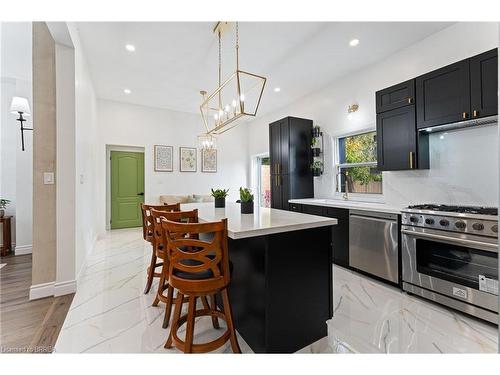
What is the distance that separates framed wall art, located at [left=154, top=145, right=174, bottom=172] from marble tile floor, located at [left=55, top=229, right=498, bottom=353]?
3651 mm

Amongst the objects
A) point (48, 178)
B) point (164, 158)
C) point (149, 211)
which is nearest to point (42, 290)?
point (48, 178)

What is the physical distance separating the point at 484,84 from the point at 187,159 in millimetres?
5865

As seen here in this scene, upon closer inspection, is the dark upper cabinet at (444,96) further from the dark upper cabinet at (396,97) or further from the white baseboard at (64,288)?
the white baseboard at (64,288)

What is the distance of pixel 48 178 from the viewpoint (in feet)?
8.56

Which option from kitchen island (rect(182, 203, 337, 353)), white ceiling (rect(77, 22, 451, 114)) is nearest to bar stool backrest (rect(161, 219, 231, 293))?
kitchen island (rect(182, 203, 337, 353))

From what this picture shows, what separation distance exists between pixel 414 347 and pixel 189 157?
599cm

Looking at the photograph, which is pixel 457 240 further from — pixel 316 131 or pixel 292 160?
pixel 316 131

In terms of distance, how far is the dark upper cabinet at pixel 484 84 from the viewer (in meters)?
2.12

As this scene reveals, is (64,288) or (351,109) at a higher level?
(351,109)

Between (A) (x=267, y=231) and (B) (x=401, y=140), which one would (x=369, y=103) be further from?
(A) (x=267, y=231)

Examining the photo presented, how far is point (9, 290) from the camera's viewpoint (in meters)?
2.66

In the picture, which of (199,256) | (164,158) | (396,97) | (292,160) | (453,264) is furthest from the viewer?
(164,158)

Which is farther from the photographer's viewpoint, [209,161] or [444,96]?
[209,161]

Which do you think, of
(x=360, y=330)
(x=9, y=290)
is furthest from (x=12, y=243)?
(x=360, y=330)
